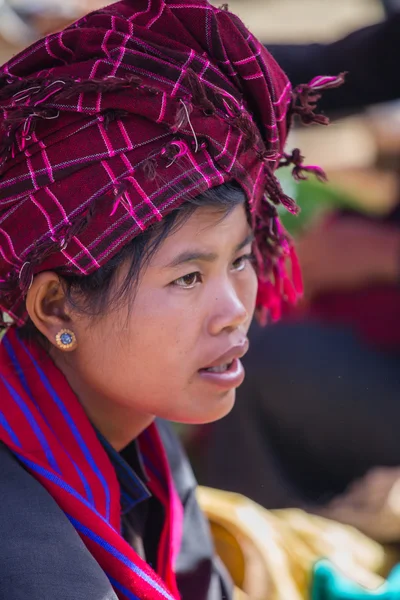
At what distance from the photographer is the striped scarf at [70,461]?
3.58ft

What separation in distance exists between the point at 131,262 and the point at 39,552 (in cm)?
43

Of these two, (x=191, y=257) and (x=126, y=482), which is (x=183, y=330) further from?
(x=126, y=482)

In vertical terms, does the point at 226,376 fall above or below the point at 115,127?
below

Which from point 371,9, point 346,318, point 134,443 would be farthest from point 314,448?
point 371,9

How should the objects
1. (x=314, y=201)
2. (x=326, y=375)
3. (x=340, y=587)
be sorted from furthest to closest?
1. (x=314, y=201)
2. (x=326, y=375)
3. (x=340, y=587)

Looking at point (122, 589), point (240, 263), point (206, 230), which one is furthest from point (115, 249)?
point (122, 589)

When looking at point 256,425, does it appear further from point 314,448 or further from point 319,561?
point 319,561

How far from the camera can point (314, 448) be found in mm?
2221

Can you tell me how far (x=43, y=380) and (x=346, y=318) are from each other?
4.65ft

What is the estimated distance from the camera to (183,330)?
1157mm

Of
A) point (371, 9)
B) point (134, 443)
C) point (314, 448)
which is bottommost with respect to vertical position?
point (314, 448)

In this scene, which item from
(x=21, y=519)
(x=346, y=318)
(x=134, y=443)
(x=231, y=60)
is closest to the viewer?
(x=21, y=519)

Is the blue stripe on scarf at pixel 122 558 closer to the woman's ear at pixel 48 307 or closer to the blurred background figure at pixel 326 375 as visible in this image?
the woman's ear at pixel 48 307

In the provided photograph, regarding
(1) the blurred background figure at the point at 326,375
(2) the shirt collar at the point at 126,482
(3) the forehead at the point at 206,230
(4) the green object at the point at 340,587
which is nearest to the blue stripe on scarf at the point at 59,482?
(2) the shirt collar at the point at 126,482
